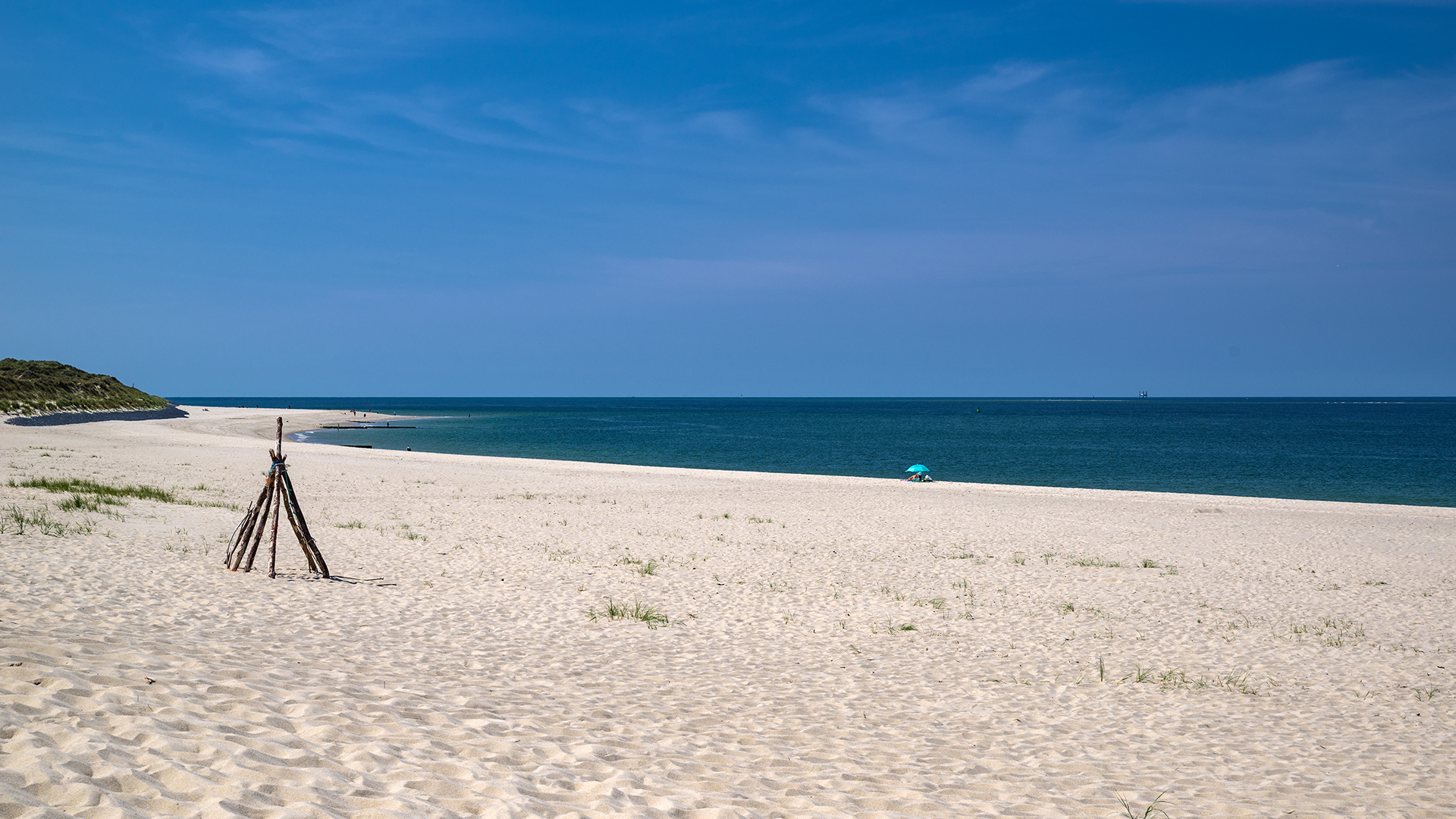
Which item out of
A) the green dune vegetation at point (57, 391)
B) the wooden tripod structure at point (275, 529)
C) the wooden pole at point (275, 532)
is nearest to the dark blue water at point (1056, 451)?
the green dune vegetation at point (57, 391)

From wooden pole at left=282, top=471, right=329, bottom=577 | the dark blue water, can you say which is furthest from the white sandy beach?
the dark blue water

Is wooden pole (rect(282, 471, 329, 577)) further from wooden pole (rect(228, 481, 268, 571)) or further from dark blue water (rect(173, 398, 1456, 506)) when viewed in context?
dark blue water (rect(173, 398, 1456, 506))

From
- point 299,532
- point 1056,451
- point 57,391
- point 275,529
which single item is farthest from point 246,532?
point 57,391

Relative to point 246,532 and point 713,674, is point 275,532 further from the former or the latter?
point 713,674

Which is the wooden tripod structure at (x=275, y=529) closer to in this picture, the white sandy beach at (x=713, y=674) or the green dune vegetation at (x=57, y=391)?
the white sandy beach at (x=713, y=674)

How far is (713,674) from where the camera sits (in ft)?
31.5

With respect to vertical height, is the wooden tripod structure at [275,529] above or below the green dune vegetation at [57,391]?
below

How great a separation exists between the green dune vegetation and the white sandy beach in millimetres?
52532

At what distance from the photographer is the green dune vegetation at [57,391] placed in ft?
199

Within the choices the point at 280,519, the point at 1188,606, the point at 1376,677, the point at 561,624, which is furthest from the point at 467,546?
the point at 1376,677

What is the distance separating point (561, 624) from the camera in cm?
1161

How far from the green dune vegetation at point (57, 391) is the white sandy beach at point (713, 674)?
5253cm

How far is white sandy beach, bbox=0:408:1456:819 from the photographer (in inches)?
229

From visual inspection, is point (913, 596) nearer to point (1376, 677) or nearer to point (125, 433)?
point (1376, 677)
